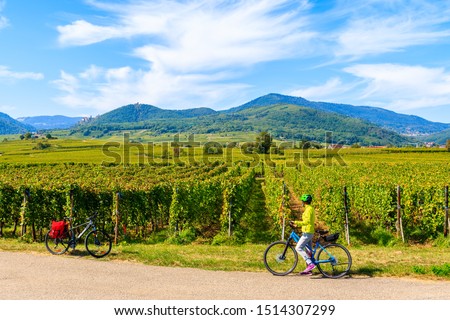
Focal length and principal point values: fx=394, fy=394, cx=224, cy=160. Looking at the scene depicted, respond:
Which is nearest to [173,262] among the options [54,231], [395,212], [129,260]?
[129,260]

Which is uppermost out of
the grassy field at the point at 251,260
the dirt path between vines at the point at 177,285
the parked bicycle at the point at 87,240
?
the parked bicycle at the point at 87,240

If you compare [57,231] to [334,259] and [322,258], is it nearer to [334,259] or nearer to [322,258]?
[322,258]

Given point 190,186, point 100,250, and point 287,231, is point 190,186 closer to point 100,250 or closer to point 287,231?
point 287,231

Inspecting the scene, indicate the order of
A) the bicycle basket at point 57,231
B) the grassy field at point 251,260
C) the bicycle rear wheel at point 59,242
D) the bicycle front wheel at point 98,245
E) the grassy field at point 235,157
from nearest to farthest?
the grassy field at point 251,260
the bicycle front wheel at point 98,245
the bicycle basket at point 57,231
the bicycle rear wheel at point 59,242
the grassy field at point 235,157

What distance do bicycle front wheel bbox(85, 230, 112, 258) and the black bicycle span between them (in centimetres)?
555

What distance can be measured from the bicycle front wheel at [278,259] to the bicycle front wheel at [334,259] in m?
0.75

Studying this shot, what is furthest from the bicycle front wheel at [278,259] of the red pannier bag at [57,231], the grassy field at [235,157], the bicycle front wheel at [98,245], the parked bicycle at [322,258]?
the grassy field at [235,157]

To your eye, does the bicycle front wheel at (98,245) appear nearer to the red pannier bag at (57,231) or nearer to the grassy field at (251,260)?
the grassy field at (251,260)

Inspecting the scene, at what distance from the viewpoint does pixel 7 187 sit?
66.6 feet

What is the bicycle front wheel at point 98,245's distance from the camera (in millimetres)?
13224

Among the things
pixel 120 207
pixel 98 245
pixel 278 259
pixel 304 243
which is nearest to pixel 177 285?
pixel 278 259

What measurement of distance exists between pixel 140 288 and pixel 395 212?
51.3ft

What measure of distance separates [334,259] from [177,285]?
4.39 meters
